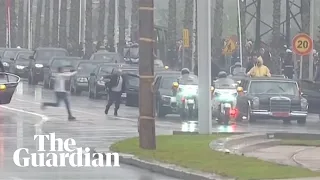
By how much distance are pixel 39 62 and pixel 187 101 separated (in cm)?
2317

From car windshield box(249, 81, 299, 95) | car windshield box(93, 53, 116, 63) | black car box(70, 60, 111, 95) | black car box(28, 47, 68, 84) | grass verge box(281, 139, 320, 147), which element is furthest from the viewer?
car windshield box(93, 53, 116, 63)

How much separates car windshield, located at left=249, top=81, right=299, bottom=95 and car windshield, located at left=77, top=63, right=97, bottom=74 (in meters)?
16.8

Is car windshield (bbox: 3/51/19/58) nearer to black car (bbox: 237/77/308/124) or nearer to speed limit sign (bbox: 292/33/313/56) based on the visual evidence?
speed limit sign (bbox: 292/33/313/56)

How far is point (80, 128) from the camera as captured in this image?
99.6ft

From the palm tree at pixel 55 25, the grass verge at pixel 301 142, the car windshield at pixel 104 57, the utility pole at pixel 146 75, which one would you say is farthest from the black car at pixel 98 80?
the palm tree at pixel 55 25

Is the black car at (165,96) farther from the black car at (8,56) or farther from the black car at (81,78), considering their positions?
the black car at (8,56)

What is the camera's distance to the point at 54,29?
97.5m

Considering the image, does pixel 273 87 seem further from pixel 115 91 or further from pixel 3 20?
pixel 3 20

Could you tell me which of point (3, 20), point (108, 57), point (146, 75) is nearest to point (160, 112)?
point (146, 75)

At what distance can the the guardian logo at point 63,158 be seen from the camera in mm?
20219

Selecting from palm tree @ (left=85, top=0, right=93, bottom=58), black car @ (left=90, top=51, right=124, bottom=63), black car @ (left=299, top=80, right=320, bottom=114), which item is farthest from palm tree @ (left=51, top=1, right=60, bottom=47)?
black car @ (left=299, top=80, right=320, bottom=114)

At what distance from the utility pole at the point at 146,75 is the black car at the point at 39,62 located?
1385 inches

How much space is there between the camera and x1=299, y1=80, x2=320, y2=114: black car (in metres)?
41.2

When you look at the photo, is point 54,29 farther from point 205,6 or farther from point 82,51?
point 205,6
